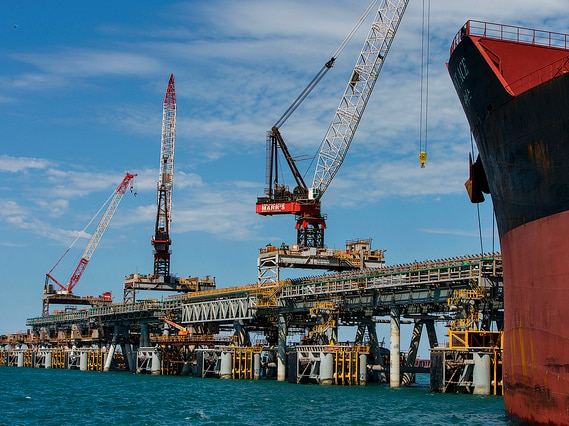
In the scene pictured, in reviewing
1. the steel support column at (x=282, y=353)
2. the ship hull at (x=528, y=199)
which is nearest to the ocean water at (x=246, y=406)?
the ship hull at (x=528, y=199)

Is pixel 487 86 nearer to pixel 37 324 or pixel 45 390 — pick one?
pixel 45 390

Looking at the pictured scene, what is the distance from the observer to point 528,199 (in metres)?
40.7

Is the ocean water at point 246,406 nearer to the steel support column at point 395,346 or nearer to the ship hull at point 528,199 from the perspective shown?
the steel support column at point 395,346

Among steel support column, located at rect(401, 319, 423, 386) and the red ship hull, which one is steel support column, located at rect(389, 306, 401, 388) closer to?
steel support column, located at rect(401, 319, 423, 386)

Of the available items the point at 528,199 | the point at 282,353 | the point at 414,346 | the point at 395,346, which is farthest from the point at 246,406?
the point at 414,346

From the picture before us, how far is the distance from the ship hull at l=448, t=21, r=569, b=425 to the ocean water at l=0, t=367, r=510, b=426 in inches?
242

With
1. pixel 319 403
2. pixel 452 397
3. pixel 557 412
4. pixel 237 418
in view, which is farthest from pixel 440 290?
pixel 557 412

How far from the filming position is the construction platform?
7412 cm

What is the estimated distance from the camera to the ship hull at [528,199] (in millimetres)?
37156

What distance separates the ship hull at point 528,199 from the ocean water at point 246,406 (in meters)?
6.13

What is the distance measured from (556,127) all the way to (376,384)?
196 feet

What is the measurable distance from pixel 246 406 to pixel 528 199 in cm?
3094

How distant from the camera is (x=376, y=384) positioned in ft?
305

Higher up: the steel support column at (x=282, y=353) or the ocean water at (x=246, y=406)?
the steel support column at (x=282, y=353)
